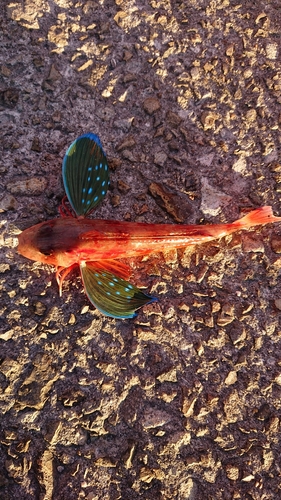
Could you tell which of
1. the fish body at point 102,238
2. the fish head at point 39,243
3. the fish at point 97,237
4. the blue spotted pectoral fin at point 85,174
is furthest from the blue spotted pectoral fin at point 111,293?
the blue spotted pectoral fin at point 85,174

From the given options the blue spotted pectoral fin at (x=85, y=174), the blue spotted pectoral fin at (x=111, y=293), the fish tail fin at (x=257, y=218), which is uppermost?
the blue spotted pectoral fin at (x=85, y=174)

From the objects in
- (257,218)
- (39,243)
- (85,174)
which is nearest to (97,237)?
(39,243)

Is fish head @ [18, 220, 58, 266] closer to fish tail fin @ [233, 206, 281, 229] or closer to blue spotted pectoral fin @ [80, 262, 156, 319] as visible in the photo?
blue spotted pectoral fin @ [80, 262, 156, 319]

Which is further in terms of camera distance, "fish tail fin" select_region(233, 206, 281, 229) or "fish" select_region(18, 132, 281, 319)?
"fish tail fin" select_region(233, 206, 281, 229)

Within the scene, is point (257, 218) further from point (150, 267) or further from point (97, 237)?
point (97, 237)

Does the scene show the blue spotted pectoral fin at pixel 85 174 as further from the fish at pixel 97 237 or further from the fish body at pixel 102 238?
the fish body at pixel 102 238

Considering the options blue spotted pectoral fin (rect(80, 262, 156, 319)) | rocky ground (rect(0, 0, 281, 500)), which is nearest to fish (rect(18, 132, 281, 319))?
blue spotted pectoral fin (rect(80, 262, 156, 319))
